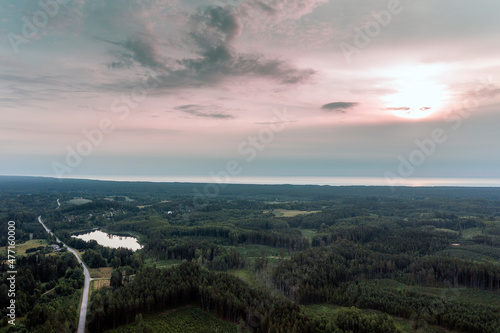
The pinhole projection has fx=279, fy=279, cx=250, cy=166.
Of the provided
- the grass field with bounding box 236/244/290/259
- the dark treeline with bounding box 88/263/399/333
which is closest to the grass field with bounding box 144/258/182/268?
the grass field with bounding box 236/244/290/259

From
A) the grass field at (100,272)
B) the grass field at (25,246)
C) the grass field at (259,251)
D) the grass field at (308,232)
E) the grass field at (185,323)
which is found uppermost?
the grass field at (308,232)

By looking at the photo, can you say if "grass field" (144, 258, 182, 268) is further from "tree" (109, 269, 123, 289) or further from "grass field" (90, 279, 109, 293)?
"tree" (109, 269, 123, 289)

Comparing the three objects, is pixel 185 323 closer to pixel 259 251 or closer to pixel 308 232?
pixel 259 251

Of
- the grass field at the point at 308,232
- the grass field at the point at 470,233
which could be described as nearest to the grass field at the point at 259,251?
the grass field at the point at 308,232

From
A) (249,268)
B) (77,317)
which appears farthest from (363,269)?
(77,317)

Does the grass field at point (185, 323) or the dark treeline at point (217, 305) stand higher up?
the dark treeline at point (217, 305)

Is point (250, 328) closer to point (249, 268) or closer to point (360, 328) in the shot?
point (360, 328)

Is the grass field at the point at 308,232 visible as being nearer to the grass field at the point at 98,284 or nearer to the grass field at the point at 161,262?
the grass field at the point at 161,262
